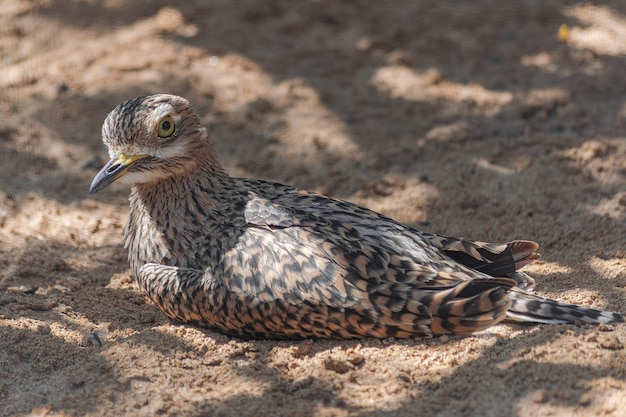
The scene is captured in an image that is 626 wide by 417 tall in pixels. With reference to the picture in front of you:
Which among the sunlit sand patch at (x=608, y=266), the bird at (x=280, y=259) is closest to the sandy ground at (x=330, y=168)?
the sunlit sand patch at (x=608, y=266)

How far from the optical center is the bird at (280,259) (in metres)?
4.39

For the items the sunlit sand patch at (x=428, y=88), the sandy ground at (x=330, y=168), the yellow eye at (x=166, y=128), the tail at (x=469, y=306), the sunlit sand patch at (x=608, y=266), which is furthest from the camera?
the sunlit sand patch at (x=428, y=88)

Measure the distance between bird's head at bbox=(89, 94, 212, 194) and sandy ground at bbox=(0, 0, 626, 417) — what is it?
36.3 inches

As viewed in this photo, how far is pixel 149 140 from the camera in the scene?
4926 mm

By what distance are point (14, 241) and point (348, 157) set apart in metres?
2.85

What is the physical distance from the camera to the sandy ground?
13.4 feet

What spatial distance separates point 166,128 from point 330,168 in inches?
89.7

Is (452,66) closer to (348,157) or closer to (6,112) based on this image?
(348,157)

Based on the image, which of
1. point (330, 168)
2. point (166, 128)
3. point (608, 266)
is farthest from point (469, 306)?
point (330, 168)

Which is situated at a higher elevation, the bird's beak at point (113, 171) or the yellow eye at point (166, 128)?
the yellow eye at point (166, 128)

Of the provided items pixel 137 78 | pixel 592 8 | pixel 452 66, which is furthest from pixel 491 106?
pixel 137 78

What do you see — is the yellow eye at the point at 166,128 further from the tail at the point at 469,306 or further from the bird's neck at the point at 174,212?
the tail at the point at 469,306

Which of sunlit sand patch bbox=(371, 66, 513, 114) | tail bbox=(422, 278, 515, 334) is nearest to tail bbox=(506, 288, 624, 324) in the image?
tail bbox=(422, 278, 515, 334)

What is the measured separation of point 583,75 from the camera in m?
7.80
